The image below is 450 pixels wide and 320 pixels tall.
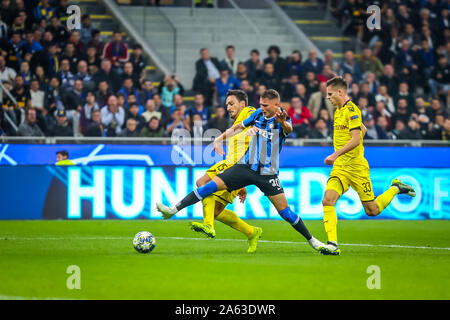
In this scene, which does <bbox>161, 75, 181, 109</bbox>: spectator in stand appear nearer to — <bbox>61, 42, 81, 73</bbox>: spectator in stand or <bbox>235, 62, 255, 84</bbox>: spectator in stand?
<bbox>235, 62, 255, 84</bbox>: spectator in stand

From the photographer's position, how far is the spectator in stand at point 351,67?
76.2ft

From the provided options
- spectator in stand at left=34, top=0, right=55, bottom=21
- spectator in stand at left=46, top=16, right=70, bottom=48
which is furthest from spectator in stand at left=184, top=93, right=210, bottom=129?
spectator in stand at left=34, top=0, right=55, bottom=21

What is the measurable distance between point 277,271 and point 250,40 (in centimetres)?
1640

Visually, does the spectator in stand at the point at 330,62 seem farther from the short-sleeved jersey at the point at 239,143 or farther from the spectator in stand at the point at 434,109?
the short-sleeved jersey at the point at 239,143

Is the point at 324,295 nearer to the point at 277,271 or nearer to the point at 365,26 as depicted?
the point at 277,271

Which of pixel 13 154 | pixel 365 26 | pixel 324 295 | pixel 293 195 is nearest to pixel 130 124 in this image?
pixel 13 154

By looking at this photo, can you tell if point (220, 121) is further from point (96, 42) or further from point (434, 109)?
point (434, 109)

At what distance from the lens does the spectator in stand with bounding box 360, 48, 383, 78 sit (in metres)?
23.6

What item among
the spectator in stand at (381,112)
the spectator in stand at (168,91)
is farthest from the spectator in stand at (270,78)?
the spectator in stand at (381,112)

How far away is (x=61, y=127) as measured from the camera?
62.8ft

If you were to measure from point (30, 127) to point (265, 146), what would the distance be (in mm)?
9384

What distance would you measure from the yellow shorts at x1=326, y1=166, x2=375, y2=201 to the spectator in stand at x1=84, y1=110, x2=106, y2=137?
915 centimetres

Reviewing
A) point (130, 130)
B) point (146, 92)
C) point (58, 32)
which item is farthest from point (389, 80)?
point (58, 32)
